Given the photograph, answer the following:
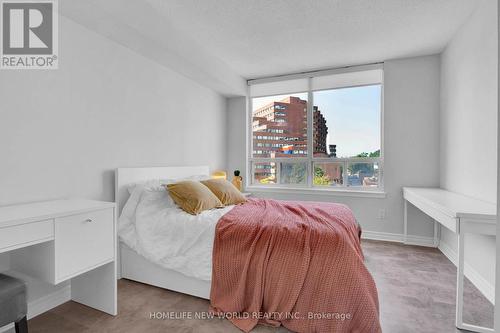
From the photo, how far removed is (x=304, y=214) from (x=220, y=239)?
791mm

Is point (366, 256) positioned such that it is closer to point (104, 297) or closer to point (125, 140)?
point (104, 297)

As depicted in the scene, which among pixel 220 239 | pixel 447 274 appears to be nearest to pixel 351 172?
pixel 447 274

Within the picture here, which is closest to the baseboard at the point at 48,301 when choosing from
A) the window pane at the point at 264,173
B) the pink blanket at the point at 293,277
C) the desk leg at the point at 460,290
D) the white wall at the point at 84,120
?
the white wall at the point at 84,120

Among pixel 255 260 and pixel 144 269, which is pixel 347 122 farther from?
pixel 144 269

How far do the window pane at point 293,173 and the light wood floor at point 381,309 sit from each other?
1.98 m

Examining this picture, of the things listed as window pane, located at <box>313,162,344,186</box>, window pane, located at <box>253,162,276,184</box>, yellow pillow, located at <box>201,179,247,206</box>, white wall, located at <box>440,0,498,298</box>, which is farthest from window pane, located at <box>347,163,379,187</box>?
yellow pillow, located at <box>201,179,247,206</box>

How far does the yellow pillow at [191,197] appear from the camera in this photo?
2.27 m

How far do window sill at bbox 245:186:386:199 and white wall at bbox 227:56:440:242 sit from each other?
0.29 feet

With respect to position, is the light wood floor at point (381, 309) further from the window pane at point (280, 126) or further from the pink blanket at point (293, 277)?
the window pane at point (280, 126)

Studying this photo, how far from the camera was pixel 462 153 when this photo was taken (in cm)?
270

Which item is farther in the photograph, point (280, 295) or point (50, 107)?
point (50, 107)

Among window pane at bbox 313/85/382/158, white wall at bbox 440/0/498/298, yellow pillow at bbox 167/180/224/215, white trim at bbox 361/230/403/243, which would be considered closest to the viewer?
white wall at bbox 440/0/498/298

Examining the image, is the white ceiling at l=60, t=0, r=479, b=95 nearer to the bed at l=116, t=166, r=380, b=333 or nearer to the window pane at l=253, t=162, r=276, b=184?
the bed at l=116, t=166, r=380, b=333

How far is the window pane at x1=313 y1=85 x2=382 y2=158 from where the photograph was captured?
383 centimetres
